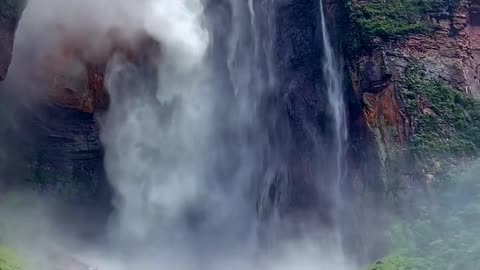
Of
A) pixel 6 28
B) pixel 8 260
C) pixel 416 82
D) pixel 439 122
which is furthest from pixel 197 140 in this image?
pixel 8 260

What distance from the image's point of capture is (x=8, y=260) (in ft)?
49.5

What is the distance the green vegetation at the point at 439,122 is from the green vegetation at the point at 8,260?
10.9 m

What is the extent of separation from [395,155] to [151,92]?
31.1 ft

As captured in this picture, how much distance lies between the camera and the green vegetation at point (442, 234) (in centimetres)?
1399

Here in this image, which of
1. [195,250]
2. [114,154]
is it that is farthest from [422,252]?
[114,154]

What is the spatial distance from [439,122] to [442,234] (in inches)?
175

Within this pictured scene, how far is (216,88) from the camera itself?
23.6 m

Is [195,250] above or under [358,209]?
under

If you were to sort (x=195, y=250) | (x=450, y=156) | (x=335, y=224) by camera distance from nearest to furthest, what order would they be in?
(x=450, y=156), (x=335, y=224), (x=195, y=250)

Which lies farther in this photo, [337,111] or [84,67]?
[84,67]

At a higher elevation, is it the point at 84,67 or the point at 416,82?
the point at 84,67

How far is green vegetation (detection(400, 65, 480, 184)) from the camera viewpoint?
18000 mm

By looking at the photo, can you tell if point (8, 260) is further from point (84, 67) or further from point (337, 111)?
point (337, 111)

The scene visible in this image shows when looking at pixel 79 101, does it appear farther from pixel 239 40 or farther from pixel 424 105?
pixel 424 105
